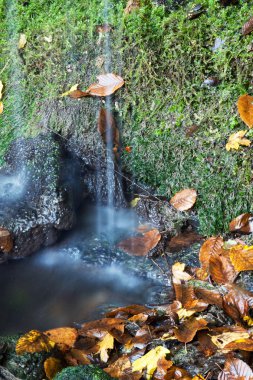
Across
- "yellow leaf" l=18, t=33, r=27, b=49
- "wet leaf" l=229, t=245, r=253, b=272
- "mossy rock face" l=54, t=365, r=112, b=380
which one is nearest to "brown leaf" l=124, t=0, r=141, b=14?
"yellow leaf" l=18, t=33, r=27, b=49

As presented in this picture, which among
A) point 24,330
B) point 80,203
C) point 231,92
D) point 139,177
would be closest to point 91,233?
point 80,203

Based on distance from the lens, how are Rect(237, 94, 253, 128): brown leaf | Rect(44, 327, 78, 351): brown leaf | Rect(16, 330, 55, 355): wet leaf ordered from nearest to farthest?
Rect(16, 330, 55, 355): wet leaf → Rect(44, 327, 78, 351): brown leaf → Rect(237, 94, 253, 128): brown leaf

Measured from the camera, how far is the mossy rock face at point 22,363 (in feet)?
7.15

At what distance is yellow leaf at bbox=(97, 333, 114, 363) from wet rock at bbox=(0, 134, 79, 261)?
5.28 feet

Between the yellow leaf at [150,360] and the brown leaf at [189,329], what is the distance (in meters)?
0.13

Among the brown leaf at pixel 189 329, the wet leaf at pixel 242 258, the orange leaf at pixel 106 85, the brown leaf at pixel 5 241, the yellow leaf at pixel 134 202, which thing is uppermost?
the orange leaf at pixel 106 85

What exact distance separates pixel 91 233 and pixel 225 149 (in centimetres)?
163

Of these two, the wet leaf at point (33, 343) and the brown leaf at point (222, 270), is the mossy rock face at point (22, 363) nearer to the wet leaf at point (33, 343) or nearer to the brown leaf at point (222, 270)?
the wet leaf at point (33, 343)

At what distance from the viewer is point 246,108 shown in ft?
10.8

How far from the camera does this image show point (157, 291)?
10.9 ft

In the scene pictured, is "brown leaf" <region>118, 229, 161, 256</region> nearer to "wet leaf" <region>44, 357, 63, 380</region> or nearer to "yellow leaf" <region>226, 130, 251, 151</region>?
"yellow leaf" <region>226, 130, 251, 151</region>

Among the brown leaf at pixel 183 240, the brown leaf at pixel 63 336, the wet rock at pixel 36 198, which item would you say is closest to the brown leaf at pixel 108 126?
the wet rock at pixel 36 198

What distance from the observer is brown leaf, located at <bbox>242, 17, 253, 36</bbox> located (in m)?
3.47

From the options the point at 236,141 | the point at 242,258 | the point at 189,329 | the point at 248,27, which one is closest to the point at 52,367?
the point at 189,329
